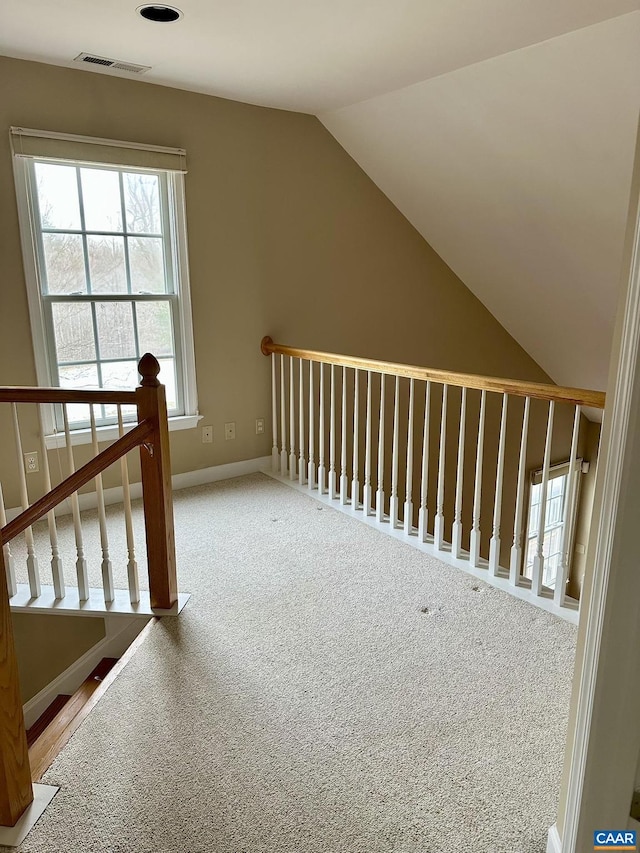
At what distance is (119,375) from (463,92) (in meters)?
2.49

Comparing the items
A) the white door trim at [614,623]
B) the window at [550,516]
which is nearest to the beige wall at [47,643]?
the white door trim at [614,623]

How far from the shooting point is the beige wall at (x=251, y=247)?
3.23 meters

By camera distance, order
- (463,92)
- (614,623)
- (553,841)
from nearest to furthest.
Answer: (614,623), (553,841), (463,92)

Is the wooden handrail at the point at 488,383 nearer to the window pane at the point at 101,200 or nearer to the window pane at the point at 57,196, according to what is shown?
the window pane at the point at 101,200

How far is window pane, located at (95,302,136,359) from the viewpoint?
139 inches

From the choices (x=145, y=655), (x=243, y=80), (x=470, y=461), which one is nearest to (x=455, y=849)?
(x=145, y=655)

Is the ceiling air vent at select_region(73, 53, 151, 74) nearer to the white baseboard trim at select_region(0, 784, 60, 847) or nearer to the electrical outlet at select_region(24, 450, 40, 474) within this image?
the electrical outlet at select_region(24, 450, 40, 474)

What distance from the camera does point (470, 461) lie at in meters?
5.47

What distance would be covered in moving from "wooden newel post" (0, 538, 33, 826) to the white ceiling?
226cm

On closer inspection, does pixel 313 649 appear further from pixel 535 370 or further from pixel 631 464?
pixel 535 370

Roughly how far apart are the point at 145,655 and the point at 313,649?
632 mm

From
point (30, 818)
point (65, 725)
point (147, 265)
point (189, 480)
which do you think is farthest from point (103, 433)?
point (30, 818)

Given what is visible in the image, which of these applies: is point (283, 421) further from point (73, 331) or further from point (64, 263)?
point (64, 263)

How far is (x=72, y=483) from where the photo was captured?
205 cm
